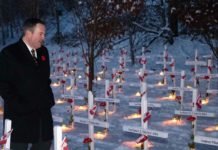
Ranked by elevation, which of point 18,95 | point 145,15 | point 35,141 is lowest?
point 35,141

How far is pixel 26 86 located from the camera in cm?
408

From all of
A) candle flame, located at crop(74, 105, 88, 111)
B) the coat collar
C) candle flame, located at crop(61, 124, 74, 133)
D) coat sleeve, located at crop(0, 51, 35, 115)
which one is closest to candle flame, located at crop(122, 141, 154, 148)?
candle flame, located at crop(61, 124, 74, 133)

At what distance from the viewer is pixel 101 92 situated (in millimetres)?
12461

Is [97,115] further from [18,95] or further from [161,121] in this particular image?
[18,95]

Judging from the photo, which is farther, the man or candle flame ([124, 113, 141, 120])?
candle flame ([124, 113, 141, 120])

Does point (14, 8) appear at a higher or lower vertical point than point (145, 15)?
higher

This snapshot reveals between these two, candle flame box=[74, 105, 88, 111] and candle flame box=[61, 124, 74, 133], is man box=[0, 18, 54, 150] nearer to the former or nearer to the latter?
candle flame box=[61, 124, 74, 133]

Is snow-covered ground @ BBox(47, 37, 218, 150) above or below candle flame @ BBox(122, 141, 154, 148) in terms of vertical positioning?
above

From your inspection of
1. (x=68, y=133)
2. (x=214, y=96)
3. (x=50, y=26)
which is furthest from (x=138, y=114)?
(x=50, y=26)

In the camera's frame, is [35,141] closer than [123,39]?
Yes

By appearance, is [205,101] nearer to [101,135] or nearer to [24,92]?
[101,135]

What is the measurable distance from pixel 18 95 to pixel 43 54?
486 millimetres

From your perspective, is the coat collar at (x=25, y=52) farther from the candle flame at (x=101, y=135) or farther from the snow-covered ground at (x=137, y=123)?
the candle flame at (x=101, y=135)

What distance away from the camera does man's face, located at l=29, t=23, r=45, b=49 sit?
4055 mm
